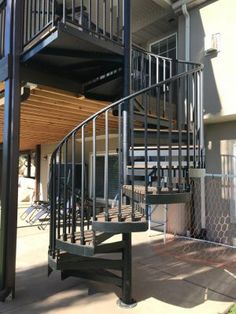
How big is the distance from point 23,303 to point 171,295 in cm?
170

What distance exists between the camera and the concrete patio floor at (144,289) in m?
3.50

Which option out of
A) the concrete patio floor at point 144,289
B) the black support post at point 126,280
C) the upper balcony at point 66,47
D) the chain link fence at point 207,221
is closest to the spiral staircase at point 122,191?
the black support post at point 126,280

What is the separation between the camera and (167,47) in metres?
7.94

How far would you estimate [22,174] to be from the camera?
14219mm

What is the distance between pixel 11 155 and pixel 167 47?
542cm

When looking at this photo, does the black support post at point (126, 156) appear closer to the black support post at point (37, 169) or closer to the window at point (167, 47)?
the window at point (167, 47)

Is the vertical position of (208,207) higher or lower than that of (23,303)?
higher

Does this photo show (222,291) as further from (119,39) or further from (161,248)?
(119,39)

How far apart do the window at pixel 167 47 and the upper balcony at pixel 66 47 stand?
3.48m

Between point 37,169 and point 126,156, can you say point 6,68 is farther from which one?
point 37,169

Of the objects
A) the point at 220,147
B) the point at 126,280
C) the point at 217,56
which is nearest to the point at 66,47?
the point at 126,280

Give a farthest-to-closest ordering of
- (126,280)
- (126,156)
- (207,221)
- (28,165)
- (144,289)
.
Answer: (28,165), (207,221), (144,289), (126,156), (126,280)

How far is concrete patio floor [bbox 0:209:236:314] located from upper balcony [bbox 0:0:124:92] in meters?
2.66

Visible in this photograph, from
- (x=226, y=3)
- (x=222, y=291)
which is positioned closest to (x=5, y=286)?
(x=222, y=291)
